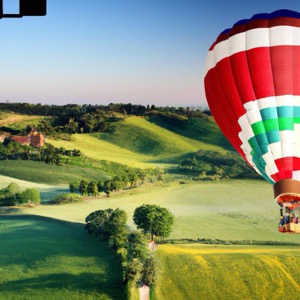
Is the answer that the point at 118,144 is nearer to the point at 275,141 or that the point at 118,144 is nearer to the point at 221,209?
the point at 221,209

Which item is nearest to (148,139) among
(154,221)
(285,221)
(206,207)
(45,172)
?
(45,172)

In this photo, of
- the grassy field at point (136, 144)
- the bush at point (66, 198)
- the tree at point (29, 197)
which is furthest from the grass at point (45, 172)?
the tree at point (29, 197)

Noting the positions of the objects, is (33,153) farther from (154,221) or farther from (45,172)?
(154,221)

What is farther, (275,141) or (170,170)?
(170,170)

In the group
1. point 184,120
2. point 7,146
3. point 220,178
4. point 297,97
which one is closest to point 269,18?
point 297,97

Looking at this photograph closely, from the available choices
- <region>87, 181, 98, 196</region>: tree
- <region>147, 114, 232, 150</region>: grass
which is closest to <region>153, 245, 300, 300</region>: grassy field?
<region>87, 181, 98, 196</region>: tree

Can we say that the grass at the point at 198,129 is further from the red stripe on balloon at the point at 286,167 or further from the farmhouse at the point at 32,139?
the red stripe on balloon at the point at 286,167
